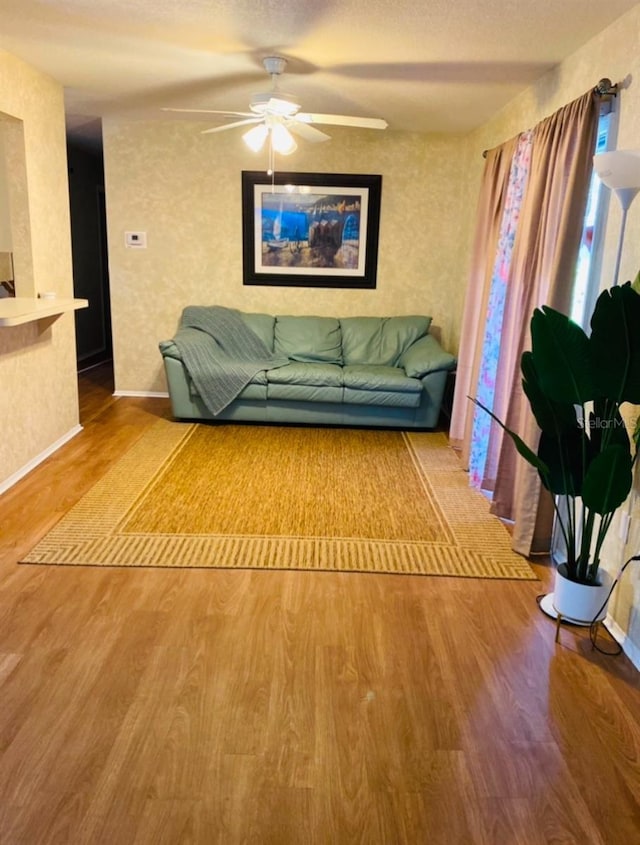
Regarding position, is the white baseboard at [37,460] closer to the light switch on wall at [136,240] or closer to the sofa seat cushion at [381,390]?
the light switch on wall at [136,240]

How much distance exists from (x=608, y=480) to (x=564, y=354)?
0.45m

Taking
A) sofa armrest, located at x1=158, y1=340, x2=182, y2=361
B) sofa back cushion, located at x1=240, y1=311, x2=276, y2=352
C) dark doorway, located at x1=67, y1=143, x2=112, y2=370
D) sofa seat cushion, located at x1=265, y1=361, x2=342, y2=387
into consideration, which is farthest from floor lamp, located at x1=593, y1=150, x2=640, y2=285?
dark doorway, located at x1=67, y1=143, x2=112, y2=370

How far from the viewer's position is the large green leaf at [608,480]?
2076mm

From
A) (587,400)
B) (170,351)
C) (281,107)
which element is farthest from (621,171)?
(170,351)

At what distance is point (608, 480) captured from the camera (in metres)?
2.11

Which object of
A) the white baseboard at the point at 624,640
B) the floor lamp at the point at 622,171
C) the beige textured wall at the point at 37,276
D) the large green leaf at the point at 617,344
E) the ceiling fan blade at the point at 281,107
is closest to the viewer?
the large green leaf at the point at 617,344

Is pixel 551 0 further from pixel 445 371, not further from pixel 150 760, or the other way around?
pixel 150 760

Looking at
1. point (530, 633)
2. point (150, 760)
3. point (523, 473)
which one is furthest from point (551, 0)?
point (150, 760)

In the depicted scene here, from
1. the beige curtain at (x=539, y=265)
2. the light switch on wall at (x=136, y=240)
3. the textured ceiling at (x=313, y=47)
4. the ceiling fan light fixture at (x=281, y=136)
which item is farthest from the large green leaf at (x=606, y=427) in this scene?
the light switch on wall at (x=136, y=240)

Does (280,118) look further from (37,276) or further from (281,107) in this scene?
(37,276)

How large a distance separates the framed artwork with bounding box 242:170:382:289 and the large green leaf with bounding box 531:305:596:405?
3.64 m

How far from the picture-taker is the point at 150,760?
5.75ft

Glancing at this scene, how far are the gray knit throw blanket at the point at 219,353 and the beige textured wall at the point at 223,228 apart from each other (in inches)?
14.8

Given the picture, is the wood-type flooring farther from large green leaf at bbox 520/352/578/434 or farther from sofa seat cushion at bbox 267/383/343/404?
sofa seat cushion at bbox 267/383/343/404
